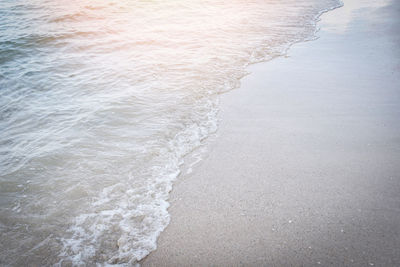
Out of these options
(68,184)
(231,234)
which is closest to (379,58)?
(231,234)

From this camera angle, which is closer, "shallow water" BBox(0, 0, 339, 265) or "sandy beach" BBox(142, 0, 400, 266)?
"sandy beach" BBox(142, 0, 400, 266)

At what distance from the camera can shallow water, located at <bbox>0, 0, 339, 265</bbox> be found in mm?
2400

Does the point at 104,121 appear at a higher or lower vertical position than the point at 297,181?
higher

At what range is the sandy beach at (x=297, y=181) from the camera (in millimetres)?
2107

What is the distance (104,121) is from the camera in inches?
164

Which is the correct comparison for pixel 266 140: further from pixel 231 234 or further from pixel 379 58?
pixel 379 58

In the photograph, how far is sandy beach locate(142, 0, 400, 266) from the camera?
6.91 feet

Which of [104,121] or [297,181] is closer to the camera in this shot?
[297,181]

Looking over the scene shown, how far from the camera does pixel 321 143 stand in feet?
11.0

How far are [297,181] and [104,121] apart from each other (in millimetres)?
2994

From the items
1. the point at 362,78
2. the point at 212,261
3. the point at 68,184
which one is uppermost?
the point at 362,78

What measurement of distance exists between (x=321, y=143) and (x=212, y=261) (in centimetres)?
214

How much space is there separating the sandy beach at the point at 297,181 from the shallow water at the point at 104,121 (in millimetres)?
333

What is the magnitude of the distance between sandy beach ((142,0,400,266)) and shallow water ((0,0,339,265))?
33 centimetres
